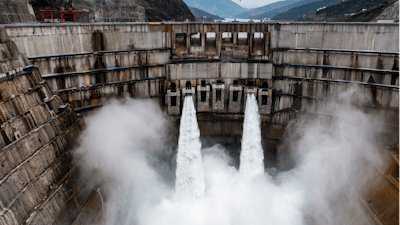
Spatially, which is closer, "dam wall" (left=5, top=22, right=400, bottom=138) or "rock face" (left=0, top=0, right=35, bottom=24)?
"dam wall" (left=5, top=22, right=400, bottom=138)

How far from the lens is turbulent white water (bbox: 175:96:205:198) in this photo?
30109 millimetres

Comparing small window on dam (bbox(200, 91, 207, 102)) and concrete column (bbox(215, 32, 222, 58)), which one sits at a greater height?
concrete column (bbox(215, 32, 222, 58))

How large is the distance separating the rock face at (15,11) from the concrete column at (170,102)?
21.0 m

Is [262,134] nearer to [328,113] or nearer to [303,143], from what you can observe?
[303,143]

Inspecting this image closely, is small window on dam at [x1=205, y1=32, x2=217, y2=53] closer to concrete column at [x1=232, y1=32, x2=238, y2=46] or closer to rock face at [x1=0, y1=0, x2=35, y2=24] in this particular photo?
concrete column at [x1=232, y1=32, x2=238, y2=46]

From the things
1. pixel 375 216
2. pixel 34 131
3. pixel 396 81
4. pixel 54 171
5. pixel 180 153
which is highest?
pixel 396 81

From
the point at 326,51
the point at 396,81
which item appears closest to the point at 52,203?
the point at 326,51

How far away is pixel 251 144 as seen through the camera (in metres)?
31.8

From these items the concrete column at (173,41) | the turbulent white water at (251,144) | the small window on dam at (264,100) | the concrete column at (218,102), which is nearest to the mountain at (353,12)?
the small window on dam at (264,100)

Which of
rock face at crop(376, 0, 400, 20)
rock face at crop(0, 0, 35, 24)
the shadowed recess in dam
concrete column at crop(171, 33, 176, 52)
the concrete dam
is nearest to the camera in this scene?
the concrete dam

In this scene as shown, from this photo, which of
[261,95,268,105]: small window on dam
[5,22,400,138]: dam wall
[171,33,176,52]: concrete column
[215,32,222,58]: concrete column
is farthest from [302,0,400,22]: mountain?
[171,33,176,52]: concrete column

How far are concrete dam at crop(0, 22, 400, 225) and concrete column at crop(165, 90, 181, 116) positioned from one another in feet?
0.36

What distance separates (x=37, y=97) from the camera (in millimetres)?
20297

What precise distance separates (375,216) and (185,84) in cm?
2067
